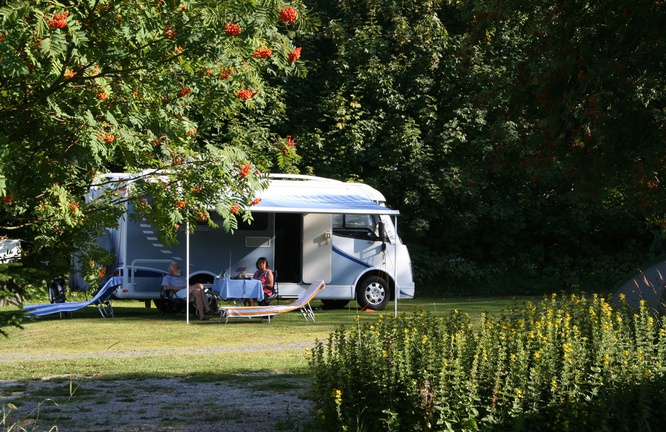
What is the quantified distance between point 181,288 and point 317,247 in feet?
9.80

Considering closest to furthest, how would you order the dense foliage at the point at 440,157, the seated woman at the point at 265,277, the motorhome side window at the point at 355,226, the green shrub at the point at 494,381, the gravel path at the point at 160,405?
1. the green shrub at the point at 494,381
2. the gravel path at the point at 160,405
3. the seated woman at the point at 265,277
4. the motorhome side window at the point at 355,226
5. the dense foliage at the point at 440,157

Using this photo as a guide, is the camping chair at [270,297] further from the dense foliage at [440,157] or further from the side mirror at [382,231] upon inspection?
the dense foliage at [440,157]

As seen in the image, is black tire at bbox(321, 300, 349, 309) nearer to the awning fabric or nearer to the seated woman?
the awning fabric

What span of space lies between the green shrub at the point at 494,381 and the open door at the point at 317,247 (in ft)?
38.7

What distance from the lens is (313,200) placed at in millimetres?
16875

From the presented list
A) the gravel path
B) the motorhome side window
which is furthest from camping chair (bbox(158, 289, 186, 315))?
the gravel path

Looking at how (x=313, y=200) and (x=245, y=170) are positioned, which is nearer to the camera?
(x=245, y=170)

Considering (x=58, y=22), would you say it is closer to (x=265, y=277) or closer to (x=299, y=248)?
(x=265, y=277)

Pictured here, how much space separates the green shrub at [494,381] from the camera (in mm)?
5242

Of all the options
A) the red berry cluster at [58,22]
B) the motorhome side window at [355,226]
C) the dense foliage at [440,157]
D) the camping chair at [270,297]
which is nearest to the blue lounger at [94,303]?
the camping chair at [270,297]

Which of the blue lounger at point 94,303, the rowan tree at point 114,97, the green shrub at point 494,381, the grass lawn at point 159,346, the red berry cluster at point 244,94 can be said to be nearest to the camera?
the rowan tree at point 114,97

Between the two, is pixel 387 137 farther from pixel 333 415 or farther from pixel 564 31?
pixel 333 415

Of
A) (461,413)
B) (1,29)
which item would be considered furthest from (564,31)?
(1,29)

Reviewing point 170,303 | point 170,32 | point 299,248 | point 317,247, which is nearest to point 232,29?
point 170,32
